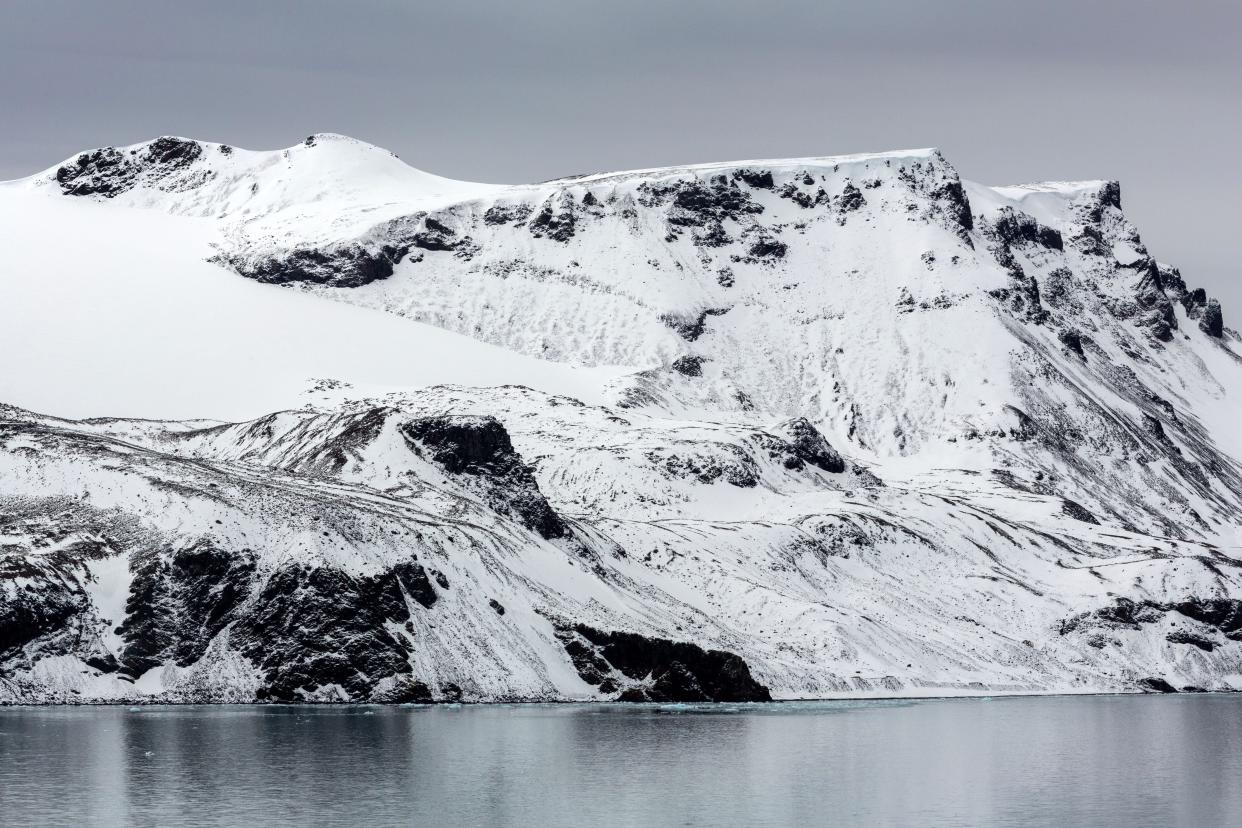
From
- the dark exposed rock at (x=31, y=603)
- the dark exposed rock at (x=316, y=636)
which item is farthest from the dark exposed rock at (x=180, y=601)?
the dark exposed rock at (x=31, y=603)

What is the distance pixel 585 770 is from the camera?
98438mm

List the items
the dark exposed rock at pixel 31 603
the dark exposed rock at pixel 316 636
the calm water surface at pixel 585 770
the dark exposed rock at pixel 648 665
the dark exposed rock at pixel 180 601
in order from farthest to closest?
1. the dark exposed rock at pixel 648 665
2. the dark exposed rock at pixel 316 636
3. the dark exposed rock at pixel 180 601
4. the dark exposed rock at pixel 31 603
5. the calm water surface at pixel 585 770

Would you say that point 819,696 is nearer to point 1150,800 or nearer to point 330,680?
point 330,680

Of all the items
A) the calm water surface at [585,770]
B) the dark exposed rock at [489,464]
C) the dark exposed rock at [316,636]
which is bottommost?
the calm water surface at [585,770]

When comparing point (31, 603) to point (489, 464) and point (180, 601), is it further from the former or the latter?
point (489, 464)

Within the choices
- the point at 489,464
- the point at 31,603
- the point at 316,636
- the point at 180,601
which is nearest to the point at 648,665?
the point at 316,636

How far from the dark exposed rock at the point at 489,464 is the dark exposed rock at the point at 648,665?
29.0m

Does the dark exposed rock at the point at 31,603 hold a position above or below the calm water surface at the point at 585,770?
above

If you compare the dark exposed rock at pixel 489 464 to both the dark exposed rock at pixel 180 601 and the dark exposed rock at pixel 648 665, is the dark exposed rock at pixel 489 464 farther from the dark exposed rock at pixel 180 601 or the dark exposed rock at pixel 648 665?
the dark exposed rock at pixel 180 601

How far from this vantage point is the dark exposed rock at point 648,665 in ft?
531

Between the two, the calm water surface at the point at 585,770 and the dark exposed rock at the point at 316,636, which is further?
the dark exposed rock at the point at 316,636

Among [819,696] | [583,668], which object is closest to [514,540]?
[583,668]

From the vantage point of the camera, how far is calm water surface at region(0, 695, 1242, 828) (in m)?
81.8

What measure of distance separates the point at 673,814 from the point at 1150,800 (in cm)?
2725
